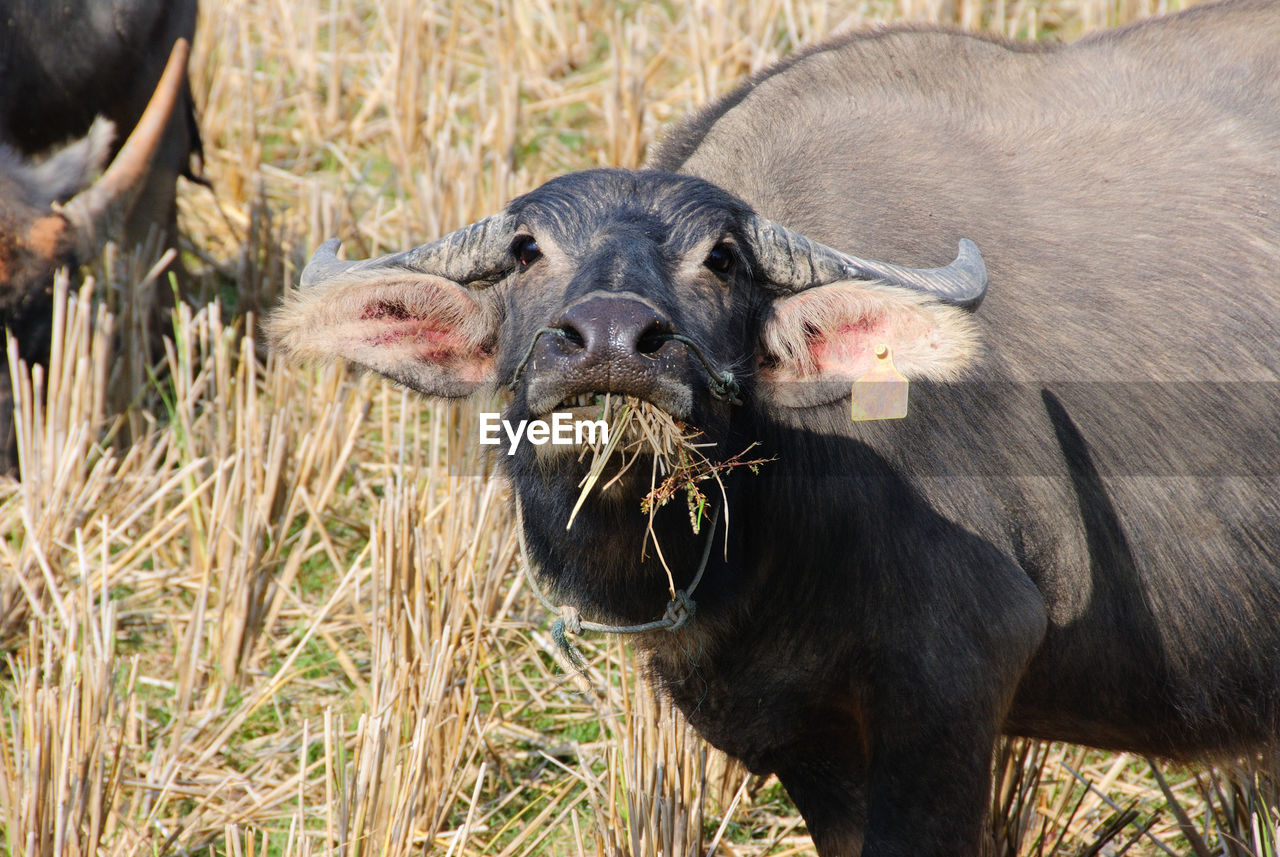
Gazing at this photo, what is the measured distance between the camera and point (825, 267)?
260 cm

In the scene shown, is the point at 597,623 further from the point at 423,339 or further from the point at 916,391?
the point at 916,391

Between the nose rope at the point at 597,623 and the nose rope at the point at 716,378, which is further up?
the nose rope at the point at 716,378

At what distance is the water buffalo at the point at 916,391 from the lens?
8.46 feet

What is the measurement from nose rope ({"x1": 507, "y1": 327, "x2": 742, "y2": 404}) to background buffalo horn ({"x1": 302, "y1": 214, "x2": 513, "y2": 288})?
0.25 meters

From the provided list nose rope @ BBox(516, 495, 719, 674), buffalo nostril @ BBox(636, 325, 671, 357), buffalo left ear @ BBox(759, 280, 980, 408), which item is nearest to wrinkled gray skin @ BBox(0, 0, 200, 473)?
nose rope @ BBox(516, 495, 719, 674)

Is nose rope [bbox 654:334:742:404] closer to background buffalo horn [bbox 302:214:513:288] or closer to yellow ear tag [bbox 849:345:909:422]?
yellow ear tag [bbox 849:345:909:422]

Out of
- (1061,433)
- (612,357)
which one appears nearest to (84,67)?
(612,357)

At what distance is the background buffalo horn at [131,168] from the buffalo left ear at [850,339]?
2976 millimetres

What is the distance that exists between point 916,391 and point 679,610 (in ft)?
2.39

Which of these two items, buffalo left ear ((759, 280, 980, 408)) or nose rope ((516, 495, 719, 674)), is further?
Result: nose rope ((516, 495, 719, 674))

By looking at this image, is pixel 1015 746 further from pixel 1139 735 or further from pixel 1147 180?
pixel 1147 180

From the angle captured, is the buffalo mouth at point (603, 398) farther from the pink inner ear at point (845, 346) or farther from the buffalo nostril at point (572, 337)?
the pink inner ear at point (845, 346)

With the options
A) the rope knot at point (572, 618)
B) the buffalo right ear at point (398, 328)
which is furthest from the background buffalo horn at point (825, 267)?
the rope knot at point (572, 618)

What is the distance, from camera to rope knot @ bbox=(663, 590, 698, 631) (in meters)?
2.66
